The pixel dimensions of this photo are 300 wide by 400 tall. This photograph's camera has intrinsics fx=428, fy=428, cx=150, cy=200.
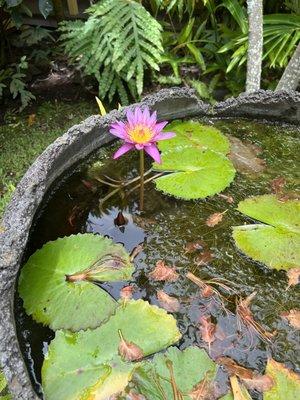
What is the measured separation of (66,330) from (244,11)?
2.82 m

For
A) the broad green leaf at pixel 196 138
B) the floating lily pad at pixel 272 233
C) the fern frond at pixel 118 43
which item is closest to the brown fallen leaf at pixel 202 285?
the floating lily pad at pixel 272 233

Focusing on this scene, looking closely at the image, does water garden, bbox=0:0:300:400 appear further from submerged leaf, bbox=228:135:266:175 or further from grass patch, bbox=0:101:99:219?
grass patch, bbox=0:101:99:219

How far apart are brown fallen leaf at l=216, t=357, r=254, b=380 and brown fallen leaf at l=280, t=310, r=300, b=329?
227 mm

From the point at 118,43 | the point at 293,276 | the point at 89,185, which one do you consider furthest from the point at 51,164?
the point at 118,43

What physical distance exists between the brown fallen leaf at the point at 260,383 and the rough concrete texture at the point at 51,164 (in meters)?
0.57

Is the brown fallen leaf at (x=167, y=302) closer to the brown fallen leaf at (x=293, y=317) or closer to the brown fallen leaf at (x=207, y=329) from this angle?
the brown fallen leaf at (x=207, y=329)

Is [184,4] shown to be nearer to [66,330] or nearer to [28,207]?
[28,207]

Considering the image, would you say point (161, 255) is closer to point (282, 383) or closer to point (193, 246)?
point (193, 246)

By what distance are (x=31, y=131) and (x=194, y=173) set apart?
170 centimetres

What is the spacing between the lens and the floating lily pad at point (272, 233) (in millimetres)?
1517

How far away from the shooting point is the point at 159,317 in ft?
4.33

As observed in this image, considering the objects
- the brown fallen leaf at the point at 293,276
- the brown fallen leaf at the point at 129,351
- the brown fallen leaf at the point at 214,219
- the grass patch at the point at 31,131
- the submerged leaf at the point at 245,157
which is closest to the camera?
the brown fallen leaf at the point at 129,351

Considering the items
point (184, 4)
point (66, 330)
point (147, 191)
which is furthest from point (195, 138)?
point (184, 4)

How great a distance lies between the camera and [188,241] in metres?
1.61
